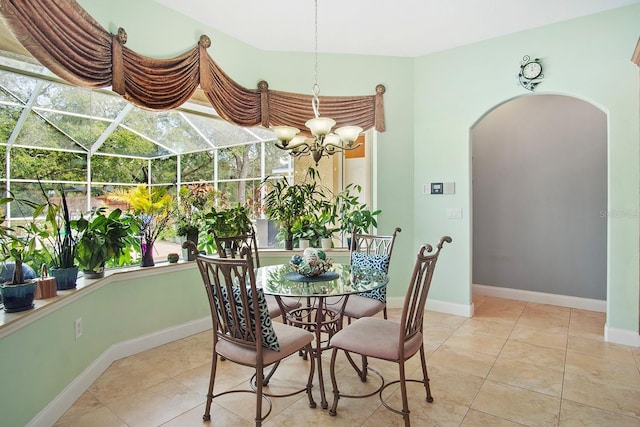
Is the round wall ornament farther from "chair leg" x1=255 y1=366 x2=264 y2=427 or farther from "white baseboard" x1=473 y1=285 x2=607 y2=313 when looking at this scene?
"chair leg" x1=255 y1=366 x2=264 y2=427

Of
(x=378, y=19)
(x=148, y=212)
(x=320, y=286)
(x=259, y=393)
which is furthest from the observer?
(x=378, y=19)

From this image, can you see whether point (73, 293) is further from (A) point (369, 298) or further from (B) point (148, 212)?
(A) point (369, 298)

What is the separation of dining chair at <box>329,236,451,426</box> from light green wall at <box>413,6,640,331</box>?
2.06 metres

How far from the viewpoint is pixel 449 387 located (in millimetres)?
2486

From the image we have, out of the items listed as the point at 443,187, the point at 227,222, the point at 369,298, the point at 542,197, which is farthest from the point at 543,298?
the point at 227,222

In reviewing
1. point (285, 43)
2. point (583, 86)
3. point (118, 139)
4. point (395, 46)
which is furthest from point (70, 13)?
point (583, 86)

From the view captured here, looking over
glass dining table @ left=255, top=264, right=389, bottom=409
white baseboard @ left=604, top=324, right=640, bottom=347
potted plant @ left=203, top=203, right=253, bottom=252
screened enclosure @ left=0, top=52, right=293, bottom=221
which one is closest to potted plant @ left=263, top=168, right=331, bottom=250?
screened enclosure @ left=0, top=52, right=293, bottom=221

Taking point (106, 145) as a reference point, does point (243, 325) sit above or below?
below

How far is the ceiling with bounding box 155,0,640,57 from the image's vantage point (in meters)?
3.12

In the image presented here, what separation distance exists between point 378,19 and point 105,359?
3.67 meters

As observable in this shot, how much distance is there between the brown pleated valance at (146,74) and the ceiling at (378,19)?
36 cm

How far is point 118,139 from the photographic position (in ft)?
12.5

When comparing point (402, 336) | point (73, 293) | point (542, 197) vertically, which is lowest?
point (402, 336)

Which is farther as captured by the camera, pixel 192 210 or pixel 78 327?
pixel 192 210
